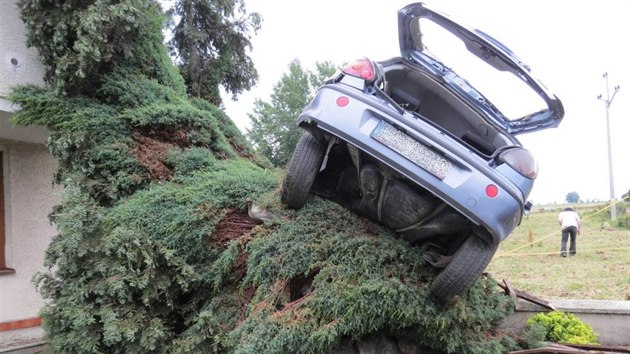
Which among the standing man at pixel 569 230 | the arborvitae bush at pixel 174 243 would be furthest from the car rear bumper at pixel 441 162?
the standing man at pixel 569 230

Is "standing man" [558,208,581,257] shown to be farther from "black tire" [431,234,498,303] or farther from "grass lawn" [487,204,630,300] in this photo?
"black tire" [431,234,498,303]

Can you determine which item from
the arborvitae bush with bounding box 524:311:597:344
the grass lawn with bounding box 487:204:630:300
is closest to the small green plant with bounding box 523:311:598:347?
the arborvitae bush with bounding box 524:311:597:344

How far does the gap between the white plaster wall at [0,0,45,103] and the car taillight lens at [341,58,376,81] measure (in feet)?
13.4

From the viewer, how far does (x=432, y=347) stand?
10.2 feet

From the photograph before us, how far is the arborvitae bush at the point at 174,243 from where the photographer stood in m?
2.88

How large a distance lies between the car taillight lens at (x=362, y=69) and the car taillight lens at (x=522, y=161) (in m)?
1.02

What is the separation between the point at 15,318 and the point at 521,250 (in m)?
11.1

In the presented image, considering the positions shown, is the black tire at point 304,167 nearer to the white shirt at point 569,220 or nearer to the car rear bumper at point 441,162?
the car rear bumper at point 441,162

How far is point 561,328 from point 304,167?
249cm

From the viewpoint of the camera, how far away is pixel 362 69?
3.15 m

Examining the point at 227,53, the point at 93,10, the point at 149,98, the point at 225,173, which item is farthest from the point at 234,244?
the point at 227,53

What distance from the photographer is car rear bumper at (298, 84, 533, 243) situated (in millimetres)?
2662

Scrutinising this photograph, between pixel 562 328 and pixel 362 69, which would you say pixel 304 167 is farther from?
pixel 562 328

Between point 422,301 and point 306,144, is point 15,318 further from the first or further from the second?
point 422,301
